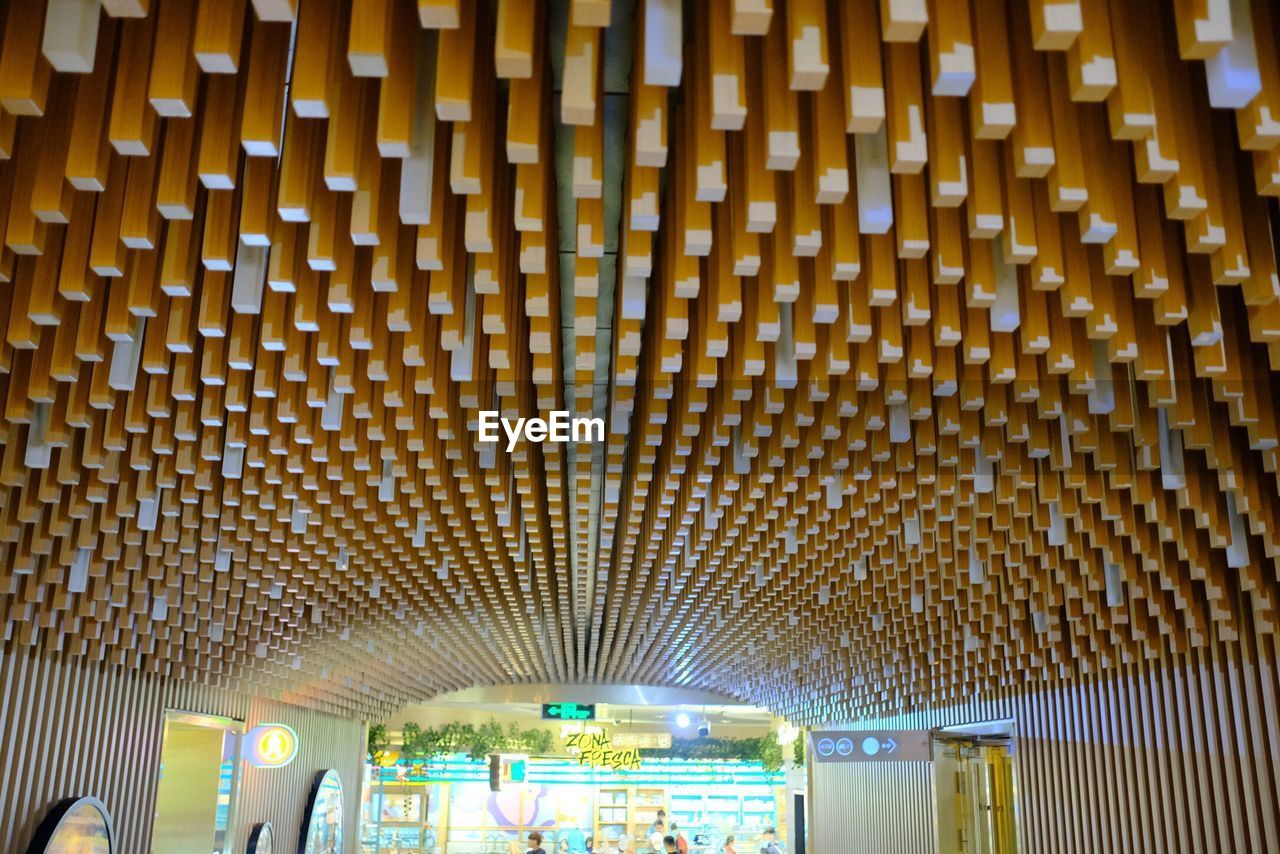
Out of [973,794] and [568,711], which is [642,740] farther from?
[973,794]

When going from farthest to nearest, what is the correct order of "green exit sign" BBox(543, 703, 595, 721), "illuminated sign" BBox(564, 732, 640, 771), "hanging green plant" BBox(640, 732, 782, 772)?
"hanging green plant" BBox(640, 732, 782, 772)
"illuminated sign" BBox(564, 732, 640, 771)
"green exit sign" BBox(543, 703, 595, 721)

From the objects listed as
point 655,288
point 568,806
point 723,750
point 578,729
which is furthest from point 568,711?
point 655,288

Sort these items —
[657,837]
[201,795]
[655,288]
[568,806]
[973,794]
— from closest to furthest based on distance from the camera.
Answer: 1. [655,288]
2. [201,795]
3. [973,794]
4. [657,837]
5. [568,806]

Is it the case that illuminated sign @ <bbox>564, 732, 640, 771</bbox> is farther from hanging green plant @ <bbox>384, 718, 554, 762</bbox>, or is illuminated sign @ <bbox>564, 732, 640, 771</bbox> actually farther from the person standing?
the person standing

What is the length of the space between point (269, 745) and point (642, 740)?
9703 mm

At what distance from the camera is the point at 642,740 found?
20.7 meters

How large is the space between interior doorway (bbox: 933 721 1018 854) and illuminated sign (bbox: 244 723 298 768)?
292 inches

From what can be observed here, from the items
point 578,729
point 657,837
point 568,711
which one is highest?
point 568,711

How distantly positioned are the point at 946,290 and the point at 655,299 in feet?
3.32

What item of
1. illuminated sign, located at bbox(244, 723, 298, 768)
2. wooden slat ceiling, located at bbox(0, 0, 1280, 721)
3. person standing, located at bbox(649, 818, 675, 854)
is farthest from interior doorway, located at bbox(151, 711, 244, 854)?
person standing, located at bbox(649, 818, 675, 854)

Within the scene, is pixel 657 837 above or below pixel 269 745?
below

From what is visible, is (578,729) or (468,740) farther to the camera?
(578,729)

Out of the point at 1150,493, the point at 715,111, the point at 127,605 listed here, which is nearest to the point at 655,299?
the point at 715,111

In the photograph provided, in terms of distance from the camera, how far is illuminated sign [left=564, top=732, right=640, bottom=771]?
20.3m
